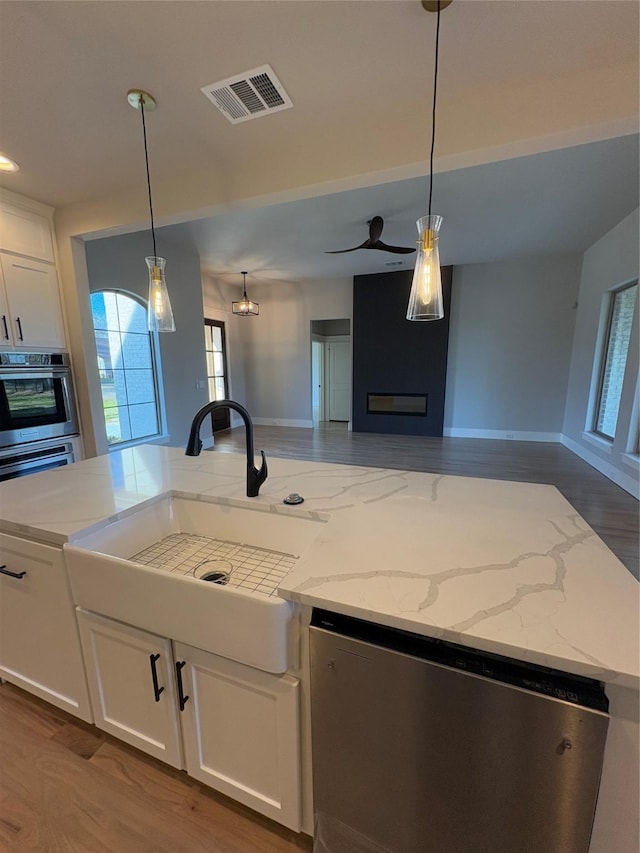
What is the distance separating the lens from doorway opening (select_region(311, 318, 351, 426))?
26.7 feet

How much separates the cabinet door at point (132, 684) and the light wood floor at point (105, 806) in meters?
0.17

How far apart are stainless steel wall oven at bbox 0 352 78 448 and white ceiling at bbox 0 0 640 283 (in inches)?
48.9

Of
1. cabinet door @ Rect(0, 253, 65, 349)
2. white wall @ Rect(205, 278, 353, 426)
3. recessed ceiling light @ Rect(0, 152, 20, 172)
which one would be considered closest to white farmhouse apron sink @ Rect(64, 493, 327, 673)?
cabinet door @ Rect(0, 253, 65, 349)

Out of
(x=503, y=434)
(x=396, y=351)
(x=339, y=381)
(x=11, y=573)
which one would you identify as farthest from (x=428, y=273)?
(x=339, y=381)

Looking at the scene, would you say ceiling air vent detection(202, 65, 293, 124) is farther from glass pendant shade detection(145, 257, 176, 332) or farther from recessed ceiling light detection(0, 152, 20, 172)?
recessed ceiling light detection(0, 152, 20, 172)

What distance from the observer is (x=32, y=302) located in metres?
2.82

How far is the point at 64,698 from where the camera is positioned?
4.44ft

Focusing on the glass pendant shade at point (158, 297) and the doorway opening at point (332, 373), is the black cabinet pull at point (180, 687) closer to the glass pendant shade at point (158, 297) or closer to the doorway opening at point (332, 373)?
the glass pendant shade at point (158, 297)

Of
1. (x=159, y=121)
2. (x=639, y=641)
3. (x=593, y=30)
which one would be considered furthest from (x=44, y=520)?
(x=593, y=30)

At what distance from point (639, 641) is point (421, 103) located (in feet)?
7.75

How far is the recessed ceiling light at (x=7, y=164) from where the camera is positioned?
221 centimetres

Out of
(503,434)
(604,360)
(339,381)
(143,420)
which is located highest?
(604,360)

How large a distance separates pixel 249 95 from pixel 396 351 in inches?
201

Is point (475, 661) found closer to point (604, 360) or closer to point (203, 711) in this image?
point (203, 711)
